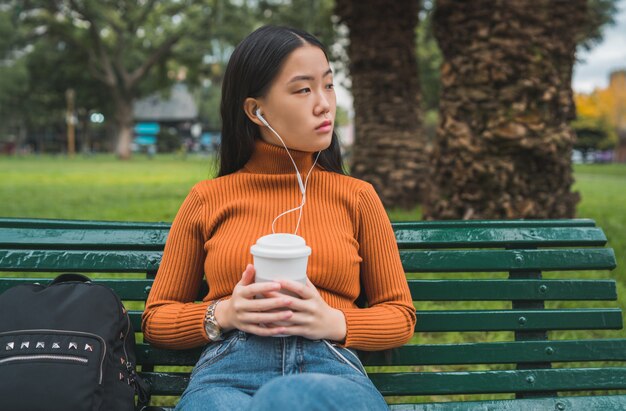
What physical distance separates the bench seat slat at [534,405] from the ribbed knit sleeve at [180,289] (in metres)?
0.70

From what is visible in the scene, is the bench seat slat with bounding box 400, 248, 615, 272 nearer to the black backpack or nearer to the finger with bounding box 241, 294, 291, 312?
the finger with bounding box 241, 294, 291, 312

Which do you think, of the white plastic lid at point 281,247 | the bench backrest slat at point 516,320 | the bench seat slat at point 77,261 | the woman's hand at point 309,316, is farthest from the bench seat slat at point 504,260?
the bench seat slat at point 77,261

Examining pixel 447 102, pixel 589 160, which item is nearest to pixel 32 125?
pixel 589 160

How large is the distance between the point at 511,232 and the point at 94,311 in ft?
4.64

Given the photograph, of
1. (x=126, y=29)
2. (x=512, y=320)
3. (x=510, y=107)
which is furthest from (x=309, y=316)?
(x=126, y=29)

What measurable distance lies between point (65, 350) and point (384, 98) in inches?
244

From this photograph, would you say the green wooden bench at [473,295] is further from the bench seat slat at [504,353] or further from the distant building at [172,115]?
the distant building at [172,115]

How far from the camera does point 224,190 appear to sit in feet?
6.88

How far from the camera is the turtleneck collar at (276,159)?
2.10 m

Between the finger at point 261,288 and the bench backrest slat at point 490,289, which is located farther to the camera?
the bench backrest slat at point 490,289

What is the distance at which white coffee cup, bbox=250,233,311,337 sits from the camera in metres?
1.57

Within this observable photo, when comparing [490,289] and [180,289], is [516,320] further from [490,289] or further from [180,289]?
[180,289]

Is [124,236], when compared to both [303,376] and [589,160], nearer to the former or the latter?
[303,376]

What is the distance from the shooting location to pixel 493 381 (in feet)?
7.14
